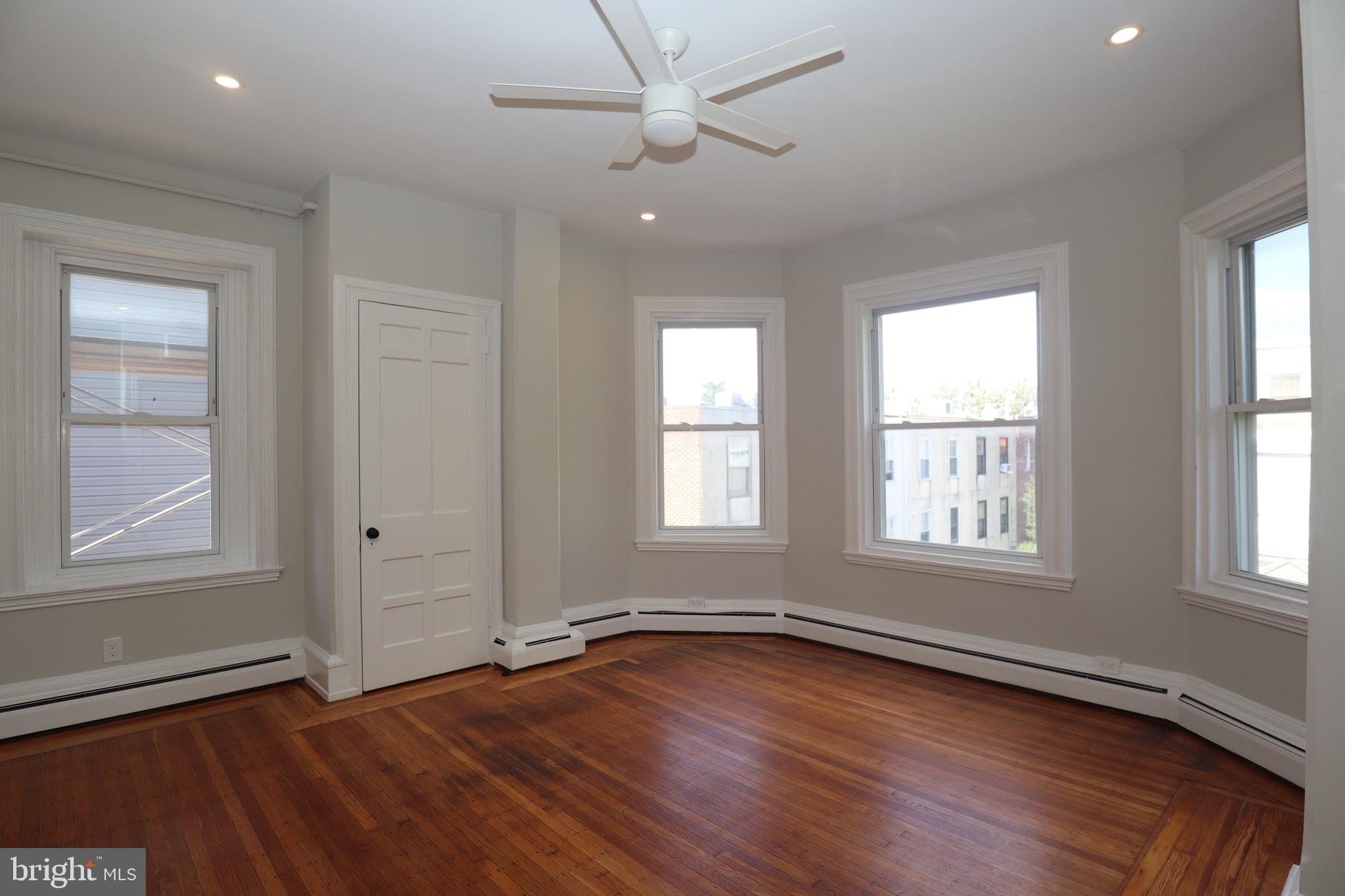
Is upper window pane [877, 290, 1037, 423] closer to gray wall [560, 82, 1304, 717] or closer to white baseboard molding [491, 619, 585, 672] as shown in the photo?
gray wall [560, 82, 1304, 717]

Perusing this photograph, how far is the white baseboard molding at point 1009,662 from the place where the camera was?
9.48ft

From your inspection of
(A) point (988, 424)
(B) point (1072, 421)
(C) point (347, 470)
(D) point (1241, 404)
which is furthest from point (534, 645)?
(D) point (1241, 404)

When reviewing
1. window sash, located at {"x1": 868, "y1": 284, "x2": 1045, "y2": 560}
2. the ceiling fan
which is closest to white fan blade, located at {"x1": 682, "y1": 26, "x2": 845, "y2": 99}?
the ceiling fan

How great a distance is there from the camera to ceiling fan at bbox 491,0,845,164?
1873 millimetres

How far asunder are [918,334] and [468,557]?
3.26 m

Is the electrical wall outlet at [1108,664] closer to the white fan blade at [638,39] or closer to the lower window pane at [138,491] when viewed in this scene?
the white fan blade at [638,39]

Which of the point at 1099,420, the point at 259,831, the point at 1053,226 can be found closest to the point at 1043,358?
the point at 1099,420

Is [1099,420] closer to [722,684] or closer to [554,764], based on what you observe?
[722,684]

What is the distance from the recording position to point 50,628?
10.9 feet

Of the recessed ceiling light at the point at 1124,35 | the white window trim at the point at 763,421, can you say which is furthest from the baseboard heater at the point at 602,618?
the recessed ceiling light at the point at 1124,35

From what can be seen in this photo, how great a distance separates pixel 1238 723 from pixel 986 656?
1.22 m

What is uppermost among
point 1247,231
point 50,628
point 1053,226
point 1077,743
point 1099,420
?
point 1053,226

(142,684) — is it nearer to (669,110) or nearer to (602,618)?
(602,618)

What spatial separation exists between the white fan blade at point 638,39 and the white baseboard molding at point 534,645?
3.26 meters
